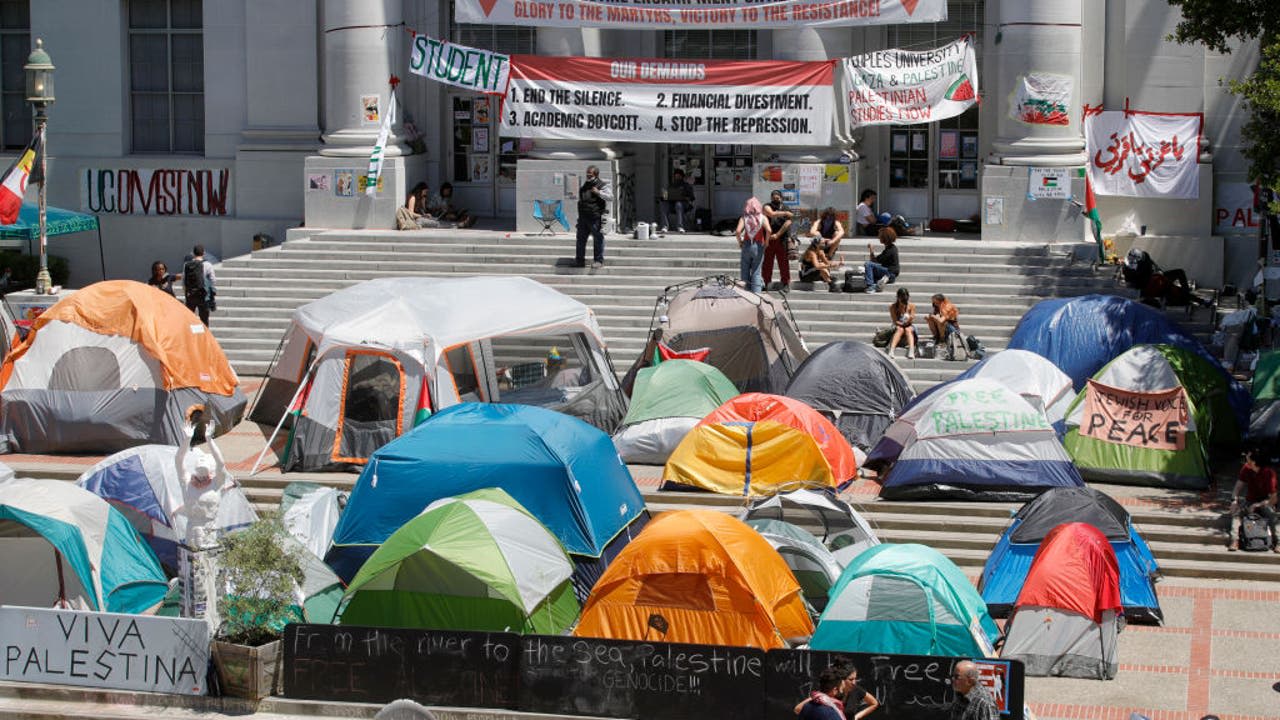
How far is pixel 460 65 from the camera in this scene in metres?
31.7

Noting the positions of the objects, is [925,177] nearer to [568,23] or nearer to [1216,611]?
[568,23]

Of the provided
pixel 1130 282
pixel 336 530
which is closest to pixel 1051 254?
pixel 1130 282

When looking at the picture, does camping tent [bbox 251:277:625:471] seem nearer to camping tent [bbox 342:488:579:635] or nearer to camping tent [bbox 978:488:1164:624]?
camping tent [bbox 342:488:579:635]

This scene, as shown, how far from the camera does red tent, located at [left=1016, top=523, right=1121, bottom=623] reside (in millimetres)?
16594

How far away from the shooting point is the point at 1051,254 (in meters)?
29.6

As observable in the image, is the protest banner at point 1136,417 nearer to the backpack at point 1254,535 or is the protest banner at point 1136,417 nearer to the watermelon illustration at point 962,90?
the backpack at point 1254,535

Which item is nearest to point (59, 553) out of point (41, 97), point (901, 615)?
point (901, 615)

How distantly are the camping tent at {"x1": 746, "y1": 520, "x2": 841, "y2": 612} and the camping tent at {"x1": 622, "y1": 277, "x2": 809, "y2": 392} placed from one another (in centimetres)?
731

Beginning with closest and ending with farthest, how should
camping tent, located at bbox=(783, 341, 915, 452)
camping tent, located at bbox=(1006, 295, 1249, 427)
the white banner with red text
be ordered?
camping tent, located at bbox=(783, 341, 915, 452) < camping tent, located at bbox=(1006, 295, 1249, 427) < the white banner with red text

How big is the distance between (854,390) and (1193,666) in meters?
7.49

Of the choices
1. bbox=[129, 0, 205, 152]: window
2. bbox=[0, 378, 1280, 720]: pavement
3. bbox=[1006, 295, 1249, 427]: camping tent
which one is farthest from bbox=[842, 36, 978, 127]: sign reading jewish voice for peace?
bbox=[129, 0, 205, 152]: window

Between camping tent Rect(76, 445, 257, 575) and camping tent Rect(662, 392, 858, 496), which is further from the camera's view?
camping tent Rect(662, 392, 858, 496)

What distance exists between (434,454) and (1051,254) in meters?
13.7

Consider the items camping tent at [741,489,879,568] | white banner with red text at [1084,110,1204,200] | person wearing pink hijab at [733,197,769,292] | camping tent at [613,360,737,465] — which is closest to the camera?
camping tent at [741,489,879,568]
